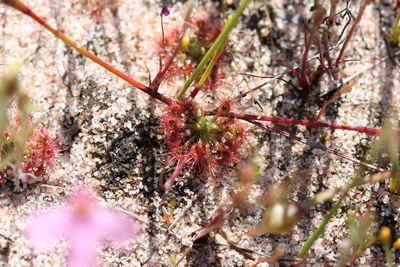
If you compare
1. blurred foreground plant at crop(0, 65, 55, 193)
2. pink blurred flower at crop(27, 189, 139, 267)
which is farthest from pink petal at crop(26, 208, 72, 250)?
blurred foreground plant at crop(0, 65, 55, 193)

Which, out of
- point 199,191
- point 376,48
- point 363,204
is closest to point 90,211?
point 199,191

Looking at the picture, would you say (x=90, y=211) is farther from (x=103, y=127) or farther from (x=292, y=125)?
Result: (x=292, y=125)

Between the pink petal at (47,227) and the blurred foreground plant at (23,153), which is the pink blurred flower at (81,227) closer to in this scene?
the pink petal at (47,227)

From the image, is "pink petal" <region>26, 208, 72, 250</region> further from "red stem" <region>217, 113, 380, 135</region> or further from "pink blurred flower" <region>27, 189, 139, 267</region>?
"red stem" <region>217, 113, 380, 135</region>

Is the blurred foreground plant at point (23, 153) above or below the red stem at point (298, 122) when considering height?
below

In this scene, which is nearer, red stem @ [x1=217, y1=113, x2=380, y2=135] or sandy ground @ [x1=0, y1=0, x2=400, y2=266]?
sandy ground @ [x1=0, y1=0, x2=400, y2=266]

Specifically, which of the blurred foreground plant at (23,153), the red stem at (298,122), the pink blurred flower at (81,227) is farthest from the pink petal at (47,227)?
the red stem at (298,122)
